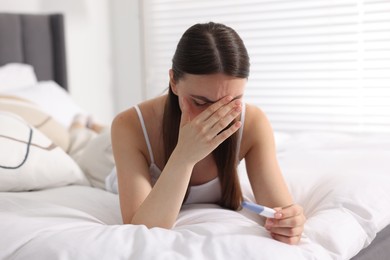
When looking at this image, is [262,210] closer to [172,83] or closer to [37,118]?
[172,83]

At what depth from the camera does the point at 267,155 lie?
136 cm

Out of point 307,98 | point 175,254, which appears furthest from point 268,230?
point 307,98

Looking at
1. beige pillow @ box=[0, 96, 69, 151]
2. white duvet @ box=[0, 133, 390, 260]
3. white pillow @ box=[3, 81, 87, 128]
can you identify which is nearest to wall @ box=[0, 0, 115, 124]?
white pillow @ box=[3, 81, 87, 128]

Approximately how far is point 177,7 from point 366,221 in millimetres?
2396

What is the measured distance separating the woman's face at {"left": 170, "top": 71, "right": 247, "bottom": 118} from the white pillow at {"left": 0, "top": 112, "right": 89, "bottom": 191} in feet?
2.08

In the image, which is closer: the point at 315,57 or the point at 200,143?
the point at 200,143

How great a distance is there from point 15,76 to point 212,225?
1.66 metres

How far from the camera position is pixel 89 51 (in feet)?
10.8

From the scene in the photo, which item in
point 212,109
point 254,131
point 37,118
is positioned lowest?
point 37,118

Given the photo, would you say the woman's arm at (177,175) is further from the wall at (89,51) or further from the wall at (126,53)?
the wall at (126,53)

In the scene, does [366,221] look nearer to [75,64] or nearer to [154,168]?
[154,168]

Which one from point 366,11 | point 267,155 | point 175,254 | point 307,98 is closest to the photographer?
point 175,254

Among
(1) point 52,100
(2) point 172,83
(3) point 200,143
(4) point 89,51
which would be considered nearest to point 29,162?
(2) point 172,83

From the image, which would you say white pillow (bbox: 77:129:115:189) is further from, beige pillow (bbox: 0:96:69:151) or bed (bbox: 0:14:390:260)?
beige pillow (bbox: 0:96:69:151)
